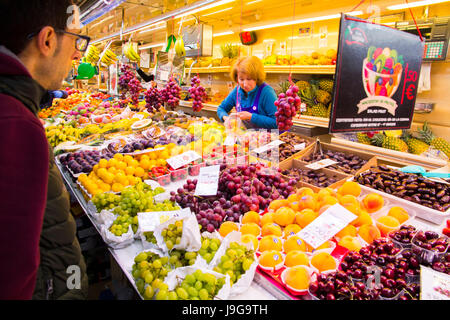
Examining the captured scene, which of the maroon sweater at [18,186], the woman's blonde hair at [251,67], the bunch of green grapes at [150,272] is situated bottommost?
the bunch of green grapes at [150,272]

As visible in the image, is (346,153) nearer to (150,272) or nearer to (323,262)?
(323,262)

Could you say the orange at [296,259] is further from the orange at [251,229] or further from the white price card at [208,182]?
the white price card at [208,182]

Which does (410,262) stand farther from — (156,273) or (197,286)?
(156,273)

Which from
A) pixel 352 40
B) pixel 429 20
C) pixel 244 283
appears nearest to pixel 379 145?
pixel 429 20

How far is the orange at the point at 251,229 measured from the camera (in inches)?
61.9

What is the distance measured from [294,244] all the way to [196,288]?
0.56 m

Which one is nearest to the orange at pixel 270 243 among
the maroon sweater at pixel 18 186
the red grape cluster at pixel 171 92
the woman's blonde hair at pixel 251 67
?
the maroon sweater at pixel 18 186

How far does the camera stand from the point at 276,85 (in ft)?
20.7

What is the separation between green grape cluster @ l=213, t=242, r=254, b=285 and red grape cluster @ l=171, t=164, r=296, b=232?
0.29 metres

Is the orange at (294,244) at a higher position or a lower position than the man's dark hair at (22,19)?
lower

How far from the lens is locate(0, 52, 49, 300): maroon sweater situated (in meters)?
0.72

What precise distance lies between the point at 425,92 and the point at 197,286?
4.74m

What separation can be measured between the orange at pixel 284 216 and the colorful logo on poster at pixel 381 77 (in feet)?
3.22

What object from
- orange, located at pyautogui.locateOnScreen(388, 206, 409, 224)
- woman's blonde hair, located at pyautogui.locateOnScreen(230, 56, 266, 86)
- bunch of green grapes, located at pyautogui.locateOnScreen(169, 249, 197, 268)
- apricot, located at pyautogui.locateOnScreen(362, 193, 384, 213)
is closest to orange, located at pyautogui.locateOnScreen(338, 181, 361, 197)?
apricot, located at pyautogui.locateOnScreen(362, 193, 384, 213)
